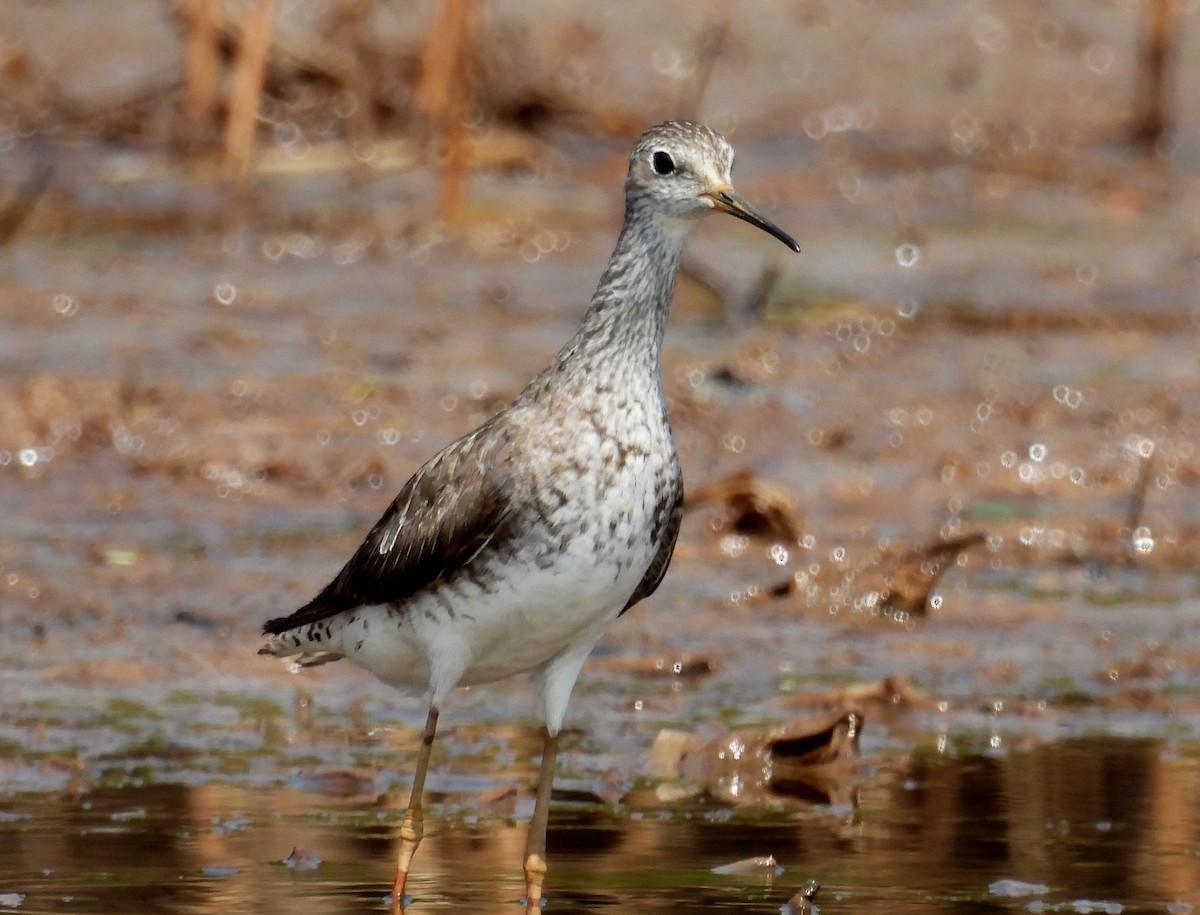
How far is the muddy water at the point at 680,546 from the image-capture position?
7.01 m

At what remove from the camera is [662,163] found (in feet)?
22.0

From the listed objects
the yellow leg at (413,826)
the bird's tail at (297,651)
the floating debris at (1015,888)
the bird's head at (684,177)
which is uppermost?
the bird's head at (684,177)

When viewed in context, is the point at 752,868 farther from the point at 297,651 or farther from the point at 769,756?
the point at 297,651

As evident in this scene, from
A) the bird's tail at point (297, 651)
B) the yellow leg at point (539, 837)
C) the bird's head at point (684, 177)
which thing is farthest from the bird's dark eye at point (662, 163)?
the bird's tail at point (297, 651)

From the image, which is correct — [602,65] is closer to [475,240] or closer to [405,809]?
[475,240]

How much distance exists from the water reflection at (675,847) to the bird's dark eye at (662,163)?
1855 millimetres

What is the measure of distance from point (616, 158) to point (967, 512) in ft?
25.1

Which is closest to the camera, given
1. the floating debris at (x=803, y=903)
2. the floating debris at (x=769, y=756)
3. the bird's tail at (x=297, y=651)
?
the floating debris at (x=803, y=903)

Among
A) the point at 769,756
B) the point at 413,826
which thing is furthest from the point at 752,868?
the point at 769,756

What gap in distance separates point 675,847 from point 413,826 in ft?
2.46

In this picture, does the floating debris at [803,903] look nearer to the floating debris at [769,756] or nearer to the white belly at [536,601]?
the white belly at [536,601]

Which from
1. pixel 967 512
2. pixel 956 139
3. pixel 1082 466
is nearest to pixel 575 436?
pixel 967 512

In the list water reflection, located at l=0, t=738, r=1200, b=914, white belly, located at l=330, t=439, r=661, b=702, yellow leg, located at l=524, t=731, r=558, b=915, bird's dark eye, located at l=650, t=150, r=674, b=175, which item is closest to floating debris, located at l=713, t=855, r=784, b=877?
water reflection, located at l=0, t=738, r=1200, b=914

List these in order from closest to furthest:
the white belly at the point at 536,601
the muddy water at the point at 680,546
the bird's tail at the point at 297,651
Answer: the white belly at the point at 536,601
the muddy water at the point at 680,546
the bird's tail at the point at 297,651
